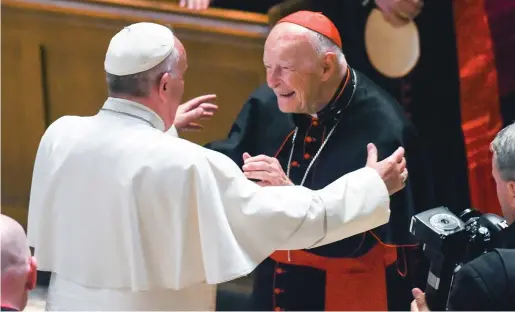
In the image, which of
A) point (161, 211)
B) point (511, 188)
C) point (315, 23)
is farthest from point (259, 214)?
point (315, 23)

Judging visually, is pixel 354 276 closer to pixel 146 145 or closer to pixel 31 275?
pixel 146 145

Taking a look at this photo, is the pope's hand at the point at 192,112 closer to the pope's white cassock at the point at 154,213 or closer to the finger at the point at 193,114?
the finger at the point at 193,114

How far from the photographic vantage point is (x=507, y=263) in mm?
2100

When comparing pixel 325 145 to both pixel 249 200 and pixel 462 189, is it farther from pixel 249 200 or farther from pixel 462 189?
pixel 462 189

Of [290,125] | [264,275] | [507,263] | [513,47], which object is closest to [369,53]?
[513,47]

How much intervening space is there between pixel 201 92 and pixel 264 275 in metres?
1.18

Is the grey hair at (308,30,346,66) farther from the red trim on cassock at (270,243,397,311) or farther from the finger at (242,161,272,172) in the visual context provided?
the red trim on cassock at (270,243,397,311)

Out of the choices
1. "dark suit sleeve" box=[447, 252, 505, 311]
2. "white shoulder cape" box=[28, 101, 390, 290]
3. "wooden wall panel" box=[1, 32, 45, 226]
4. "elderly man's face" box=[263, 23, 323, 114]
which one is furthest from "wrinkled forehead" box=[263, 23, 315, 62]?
"wooden wall panel" box=[1, 32, 45, 226]

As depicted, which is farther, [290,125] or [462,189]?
[462,189]

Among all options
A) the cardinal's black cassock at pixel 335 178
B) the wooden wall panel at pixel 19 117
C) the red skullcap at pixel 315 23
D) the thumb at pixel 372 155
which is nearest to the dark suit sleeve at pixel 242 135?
the cardinal's black cassock at pixel 335 178

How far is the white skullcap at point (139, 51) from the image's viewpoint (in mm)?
2484

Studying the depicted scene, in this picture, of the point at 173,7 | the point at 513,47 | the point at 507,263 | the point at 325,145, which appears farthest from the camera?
the point at 173,7

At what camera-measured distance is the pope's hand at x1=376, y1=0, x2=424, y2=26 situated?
3.61 m

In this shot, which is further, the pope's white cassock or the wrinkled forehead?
the wrinkled forehead
